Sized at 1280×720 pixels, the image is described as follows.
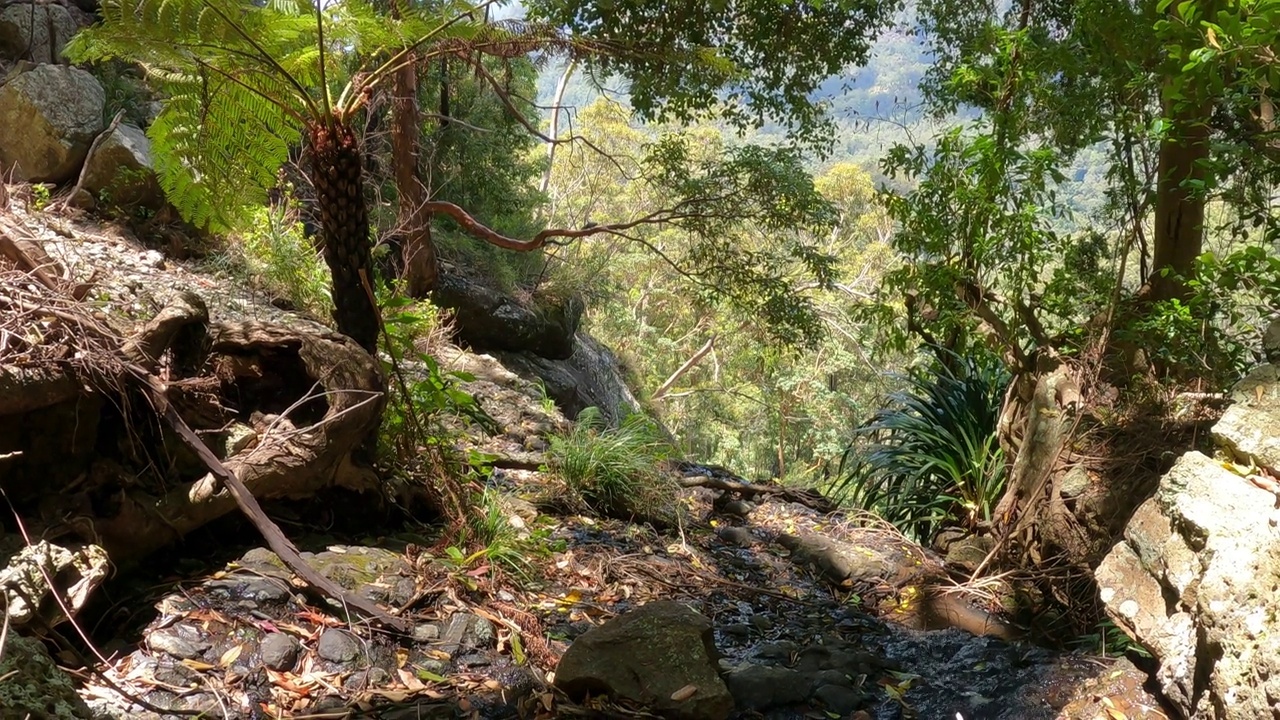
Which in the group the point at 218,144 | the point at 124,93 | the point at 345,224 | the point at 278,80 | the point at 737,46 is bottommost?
the point at 345,224

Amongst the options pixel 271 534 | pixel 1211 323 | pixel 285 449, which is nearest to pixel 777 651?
pixel 271 534

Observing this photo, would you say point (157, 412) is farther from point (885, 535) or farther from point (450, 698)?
point (885, 535)

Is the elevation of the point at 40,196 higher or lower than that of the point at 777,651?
higher

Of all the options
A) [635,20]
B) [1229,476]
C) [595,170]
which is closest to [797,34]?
[635,20]

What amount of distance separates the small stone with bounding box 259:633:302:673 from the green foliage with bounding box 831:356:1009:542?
350cm

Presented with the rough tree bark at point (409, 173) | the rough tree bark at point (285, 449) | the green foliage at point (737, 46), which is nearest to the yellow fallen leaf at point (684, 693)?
the rough tree bark at point (285, 449)

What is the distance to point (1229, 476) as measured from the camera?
7.77ft

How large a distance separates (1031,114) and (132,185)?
21.4 ft

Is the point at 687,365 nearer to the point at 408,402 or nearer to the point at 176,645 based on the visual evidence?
the point at 408,402

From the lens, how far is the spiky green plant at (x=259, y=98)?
338cm

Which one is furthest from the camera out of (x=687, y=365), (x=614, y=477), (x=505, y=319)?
(x=687, y=365)

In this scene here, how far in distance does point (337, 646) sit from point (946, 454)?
358 cm

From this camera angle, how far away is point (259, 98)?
12.2 ft

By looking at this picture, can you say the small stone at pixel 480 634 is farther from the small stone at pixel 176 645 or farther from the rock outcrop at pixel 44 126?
the rock outcrop at pixel 44 126
